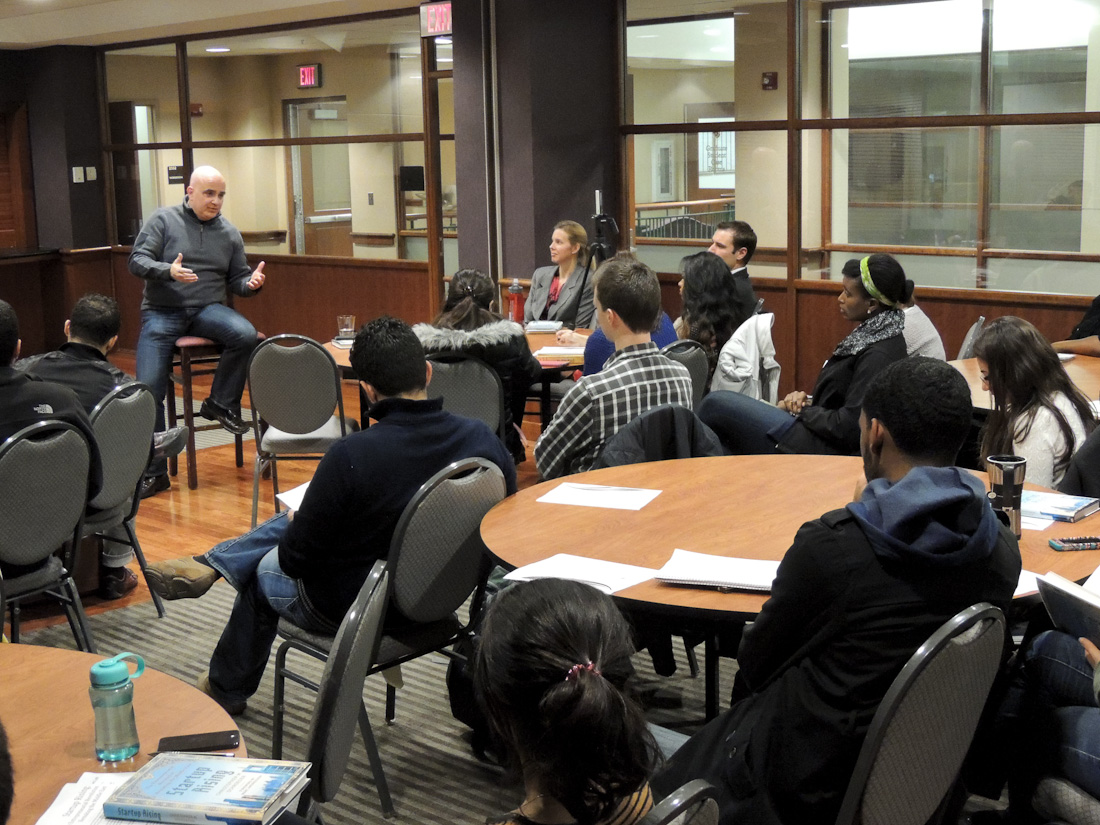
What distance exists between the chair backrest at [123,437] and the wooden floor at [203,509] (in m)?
0.64

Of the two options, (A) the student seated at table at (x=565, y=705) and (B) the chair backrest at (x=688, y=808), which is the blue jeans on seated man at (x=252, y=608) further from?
(B) the chair backrest at (x=688, y=808)

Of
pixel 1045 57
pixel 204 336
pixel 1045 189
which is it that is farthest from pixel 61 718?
pixel 1045 57

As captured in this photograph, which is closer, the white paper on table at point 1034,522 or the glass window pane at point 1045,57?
the white paper on table at point 1034,522

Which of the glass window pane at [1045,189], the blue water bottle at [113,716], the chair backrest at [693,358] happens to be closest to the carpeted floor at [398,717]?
the blue water bottle at [113,716]

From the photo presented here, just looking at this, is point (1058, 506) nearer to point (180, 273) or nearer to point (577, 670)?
point (577, 670)

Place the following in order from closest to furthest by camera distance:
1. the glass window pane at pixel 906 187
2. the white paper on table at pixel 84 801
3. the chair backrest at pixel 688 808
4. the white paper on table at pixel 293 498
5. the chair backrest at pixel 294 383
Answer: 1. the chair backrest at pixel 688 808
2. the white paper on table at pixel 84 801
3. the white paper on table at pixel 293 498
4. the chair backrest at pixel 294 383
5. the glass window pane at pixel 906 187

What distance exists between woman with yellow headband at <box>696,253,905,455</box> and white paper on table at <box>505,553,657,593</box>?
1805mm

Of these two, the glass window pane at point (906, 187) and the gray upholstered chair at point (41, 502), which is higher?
the glass window pane at point (906, 187)

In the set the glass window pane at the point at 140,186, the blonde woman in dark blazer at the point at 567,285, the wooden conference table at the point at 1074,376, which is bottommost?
the wooden conference table at the point at 1074,376

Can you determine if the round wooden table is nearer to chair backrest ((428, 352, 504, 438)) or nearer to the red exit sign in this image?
chair backrest ((428, 352, 504, 438))

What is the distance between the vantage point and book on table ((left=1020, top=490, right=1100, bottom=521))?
269 centimetres

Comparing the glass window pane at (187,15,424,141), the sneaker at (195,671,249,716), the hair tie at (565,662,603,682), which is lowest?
the sneaker at (195,671,249,716)

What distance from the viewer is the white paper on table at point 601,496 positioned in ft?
9.60

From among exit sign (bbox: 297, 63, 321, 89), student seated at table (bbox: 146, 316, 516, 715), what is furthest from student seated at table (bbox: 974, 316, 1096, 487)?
exit sign (bbox: 297, 63, 321, 89)
